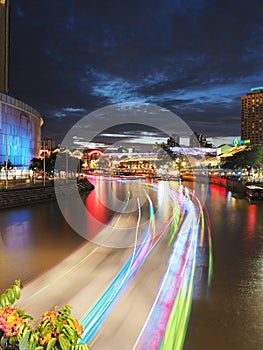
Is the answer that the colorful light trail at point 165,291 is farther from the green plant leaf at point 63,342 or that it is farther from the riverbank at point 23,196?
the riverbank at point 23,196

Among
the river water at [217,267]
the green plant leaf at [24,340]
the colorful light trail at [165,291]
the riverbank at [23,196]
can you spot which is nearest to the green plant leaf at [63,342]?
the green plant leaf at [24,340]

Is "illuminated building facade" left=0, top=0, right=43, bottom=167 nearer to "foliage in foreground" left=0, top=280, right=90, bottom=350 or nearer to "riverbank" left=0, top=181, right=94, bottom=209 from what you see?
"riverbank" left=0, top=181, right=94, bottom=209

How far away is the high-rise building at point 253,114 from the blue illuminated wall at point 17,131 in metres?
137

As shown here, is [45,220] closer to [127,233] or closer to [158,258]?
[127,233]

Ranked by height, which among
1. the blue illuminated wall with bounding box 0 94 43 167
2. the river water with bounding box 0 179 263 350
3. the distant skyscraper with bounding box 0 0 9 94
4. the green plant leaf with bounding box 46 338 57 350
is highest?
the distant skyscraper with bounding box 0 0 9 94

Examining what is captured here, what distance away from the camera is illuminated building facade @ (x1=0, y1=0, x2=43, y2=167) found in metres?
57.5

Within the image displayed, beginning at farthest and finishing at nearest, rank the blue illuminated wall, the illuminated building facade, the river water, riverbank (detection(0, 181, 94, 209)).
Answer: the illuminated building facade
the blue illuminated wall
riverbank (detection(0, 181, 94, 209))
the river water

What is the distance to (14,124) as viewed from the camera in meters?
A: 61.4

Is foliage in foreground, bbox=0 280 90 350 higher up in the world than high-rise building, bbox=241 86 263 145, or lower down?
lower down

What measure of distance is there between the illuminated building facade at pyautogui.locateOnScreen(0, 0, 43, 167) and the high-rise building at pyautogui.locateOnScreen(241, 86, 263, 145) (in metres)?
135

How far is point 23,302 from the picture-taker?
6422 mm

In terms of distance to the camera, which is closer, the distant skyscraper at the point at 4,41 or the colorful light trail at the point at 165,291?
the colorful light trail at the point at 165,291

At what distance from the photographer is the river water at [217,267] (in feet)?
17.5

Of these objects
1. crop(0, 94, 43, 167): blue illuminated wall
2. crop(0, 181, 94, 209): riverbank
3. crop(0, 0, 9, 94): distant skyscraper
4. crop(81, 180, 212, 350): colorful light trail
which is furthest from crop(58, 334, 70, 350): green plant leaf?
crop(0, 0, 9, 94): distant skyscraper
